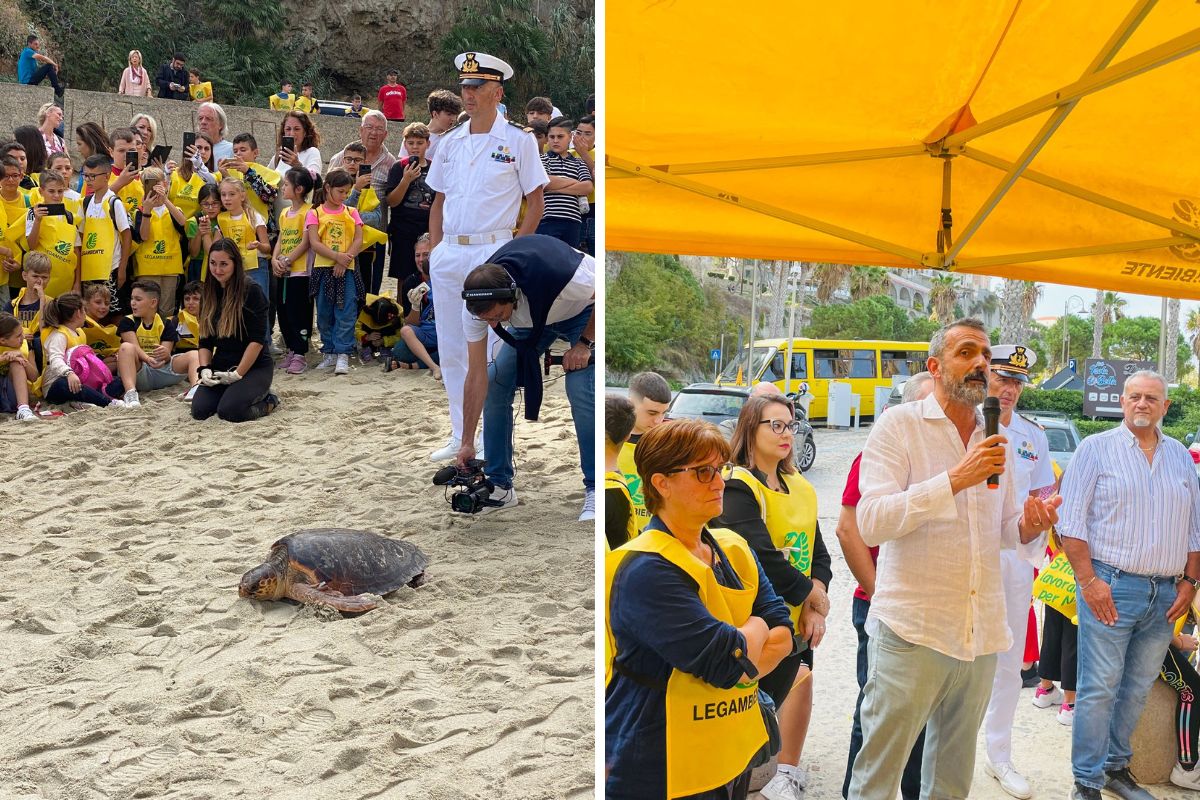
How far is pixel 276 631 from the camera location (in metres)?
4.07

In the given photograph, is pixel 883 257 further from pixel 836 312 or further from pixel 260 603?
pixel 836 312

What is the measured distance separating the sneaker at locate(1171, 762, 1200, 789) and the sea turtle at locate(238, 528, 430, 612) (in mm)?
2839

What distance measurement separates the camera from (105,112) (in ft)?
41.9

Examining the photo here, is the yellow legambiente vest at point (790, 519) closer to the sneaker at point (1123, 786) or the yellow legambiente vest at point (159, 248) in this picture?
the sneaker at point (1123, 786)

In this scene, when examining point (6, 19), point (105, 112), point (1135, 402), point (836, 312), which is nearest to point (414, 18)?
point (6, 19)

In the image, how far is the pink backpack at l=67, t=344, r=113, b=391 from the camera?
23.7 feet

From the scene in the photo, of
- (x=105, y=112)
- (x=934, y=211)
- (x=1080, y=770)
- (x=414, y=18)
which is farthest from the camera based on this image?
(x=414, y=18)

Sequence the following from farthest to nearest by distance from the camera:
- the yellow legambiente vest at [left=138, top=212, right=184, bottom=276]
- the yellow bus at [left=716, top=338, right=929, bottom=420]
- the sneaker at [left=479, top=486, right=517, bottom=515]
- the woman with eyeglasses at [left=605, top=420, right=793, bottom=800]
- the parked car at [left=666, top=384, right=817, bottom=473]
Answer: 1. the yellow bus at [left=716, top=338, right=929, bottom=420]
2. the yellow legambiente vest at [left=138, top=212, right=184, bottom=276]
3. the parked car at [left=666, top=384, right=817, bottom=473]
4. the sneaker at [left=479, top=486, right=517, bottom=515]
5. the woman with eyeglasses at [left=605, top=420, right=793, bottom=800]

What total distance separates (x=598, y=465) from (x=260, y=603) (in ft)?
10.0

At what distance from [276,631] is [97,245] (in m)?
4.50

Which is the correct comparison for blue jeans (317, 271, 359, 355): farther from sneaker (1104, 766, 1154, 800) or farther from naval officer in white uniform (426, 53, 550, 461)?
sneaker (1104, 766, 1154, 800)

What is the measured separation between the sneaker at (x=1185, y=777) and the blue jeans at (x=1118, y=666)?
30 cm

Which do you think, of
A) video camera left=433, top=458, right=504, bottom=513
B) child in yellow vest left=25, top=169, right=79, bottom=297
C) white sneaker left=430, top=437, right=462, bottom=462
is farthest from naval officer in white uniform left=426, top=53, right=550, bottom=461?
child in yellow vest left=25, top=169, right=79, bottom=297

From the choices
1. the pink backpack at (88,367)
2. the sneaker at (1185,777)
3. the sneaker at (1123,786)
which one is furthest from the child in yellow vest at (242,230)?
the sneaker at (1185,777)
